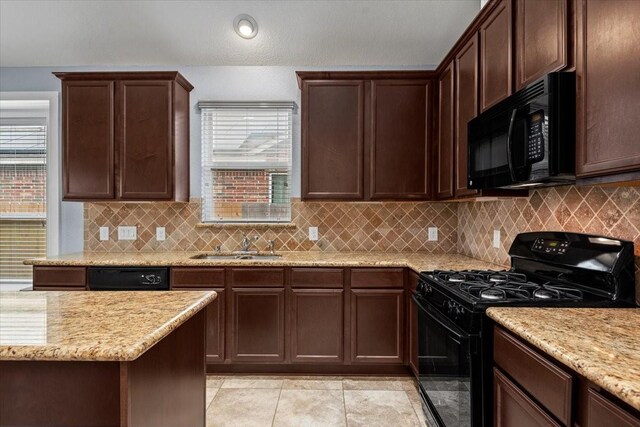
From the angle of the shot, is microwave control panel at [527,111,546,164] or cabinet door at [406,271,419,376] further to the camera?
cabinet door at [406,271,419,376]

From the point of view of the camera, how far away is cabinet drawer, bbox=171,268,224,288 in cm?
289

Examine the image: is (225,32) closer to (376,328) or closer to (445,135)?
(445,135)

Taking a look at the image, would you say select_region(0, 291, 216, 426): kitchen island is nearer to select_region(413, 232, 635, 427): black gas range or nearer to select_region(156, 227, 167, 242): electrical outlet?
select_region(413, 232, 635, 427): black gas range

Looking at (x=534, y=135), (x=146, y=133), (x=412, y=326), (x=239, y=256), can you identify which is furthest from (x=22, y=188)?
(x=534, y=135)

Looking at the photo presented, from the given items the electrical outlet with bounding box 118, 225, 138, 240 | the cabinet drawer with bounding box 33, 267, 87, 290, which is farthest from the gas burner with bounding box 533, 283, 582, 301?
the electrical outlet with bounding box 118, 225, 138, 240

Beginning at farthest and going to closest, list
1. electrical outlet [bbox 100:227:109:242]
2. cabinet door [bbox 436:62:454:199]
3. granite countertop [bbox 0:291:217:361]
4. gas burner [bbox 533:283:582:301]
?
electrical outlet [bbox 100:227:109:242] → cabinet door [bbox 436:62:454:199] → gas burner [bbox 533:283:582:301] → granite countertop [bbox 0:291:217:361]

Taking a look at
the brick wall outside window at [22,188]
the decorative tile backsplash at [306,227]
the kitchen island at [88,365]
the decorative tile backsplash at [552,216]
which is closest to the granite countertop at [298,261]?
the decorative tile backsplash at [552,216]

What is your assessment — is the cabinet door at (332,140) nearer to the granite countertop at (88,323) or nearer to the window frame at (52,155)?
the granite countertop at (88,323)

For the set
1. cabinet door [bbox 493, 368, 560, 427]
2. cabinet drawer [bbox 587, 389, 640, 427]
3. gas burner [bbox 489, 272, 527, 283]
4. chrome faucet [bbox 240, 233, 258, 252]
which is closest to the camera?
cabinet drawer [bbox 587, 389, 640, 427]

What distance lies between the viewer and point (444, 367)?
6.39ft

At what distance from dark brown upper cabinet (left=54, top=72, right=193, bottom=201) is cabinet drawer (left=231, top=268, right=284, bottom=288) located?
90 cm

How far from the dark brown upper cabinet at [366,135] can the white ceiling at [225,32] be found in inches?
15.6

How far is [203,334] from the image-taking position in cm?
172

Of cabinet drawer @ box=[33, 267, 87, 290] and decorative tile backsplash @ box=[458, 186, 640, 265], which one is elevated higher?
decorative tile backsplash @ box=[458, 186, 640, 265]
